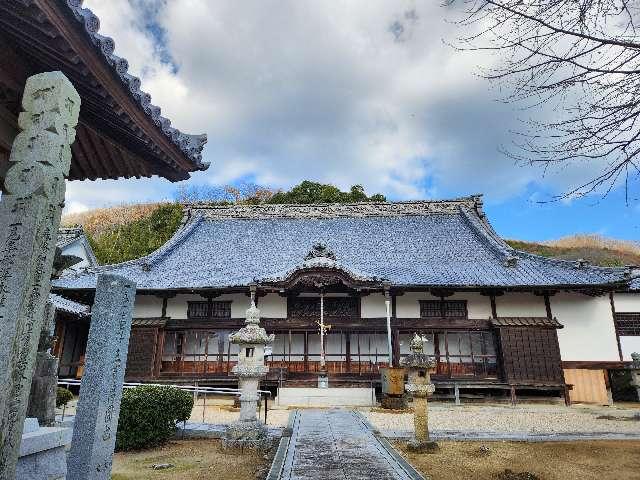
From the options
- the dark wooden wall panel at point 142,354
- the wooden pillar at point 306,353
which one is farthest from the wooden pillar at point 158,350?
the wooden pillar at point 306,353

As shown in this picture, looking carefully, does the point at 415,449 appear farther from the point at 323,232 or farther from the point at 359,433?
the point at 323,232

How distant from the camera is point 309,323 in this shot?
17.4 meters

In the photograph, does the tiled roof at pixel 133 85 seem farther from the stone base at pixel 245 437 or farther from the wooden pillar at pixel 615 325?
the wooden pillar at pixel 615 325

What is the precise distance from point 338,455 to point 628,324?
16.9 meters

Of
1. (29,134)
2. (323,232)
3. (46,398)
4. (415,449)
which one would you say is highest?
(323,232)

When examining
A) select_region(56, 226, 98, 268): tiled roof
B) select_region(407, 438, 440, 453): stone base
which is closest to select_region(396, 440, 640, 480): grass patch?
select_region(407, 438, 440, 453): stone base

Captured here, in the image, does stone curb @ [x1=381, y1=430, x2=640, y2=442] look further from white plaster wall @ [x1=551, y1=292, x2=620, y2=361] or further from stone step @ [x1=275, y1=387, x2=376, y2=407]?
white plaster wall @ [x1=551, y1=292, x2=620, y2=361]

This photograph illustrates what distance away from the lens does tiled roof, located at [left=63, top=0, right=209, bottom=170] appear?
3.13 m

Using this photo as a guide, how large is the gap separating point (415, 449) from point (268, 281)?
1040cm

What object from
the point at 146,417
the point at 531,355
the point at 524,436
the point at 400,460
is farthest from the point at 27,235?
the point at 531,355

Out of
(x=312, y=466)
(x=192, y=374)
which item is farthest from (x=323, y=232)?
(x=312, y=466)

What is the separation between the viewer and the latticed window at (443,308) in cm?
1770

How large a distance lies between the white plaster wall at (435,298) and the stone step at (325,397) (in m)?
3.86

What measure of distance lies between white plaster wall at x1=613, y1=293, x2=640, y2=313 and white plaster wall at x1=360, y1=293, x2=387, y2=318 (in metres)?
10.0
